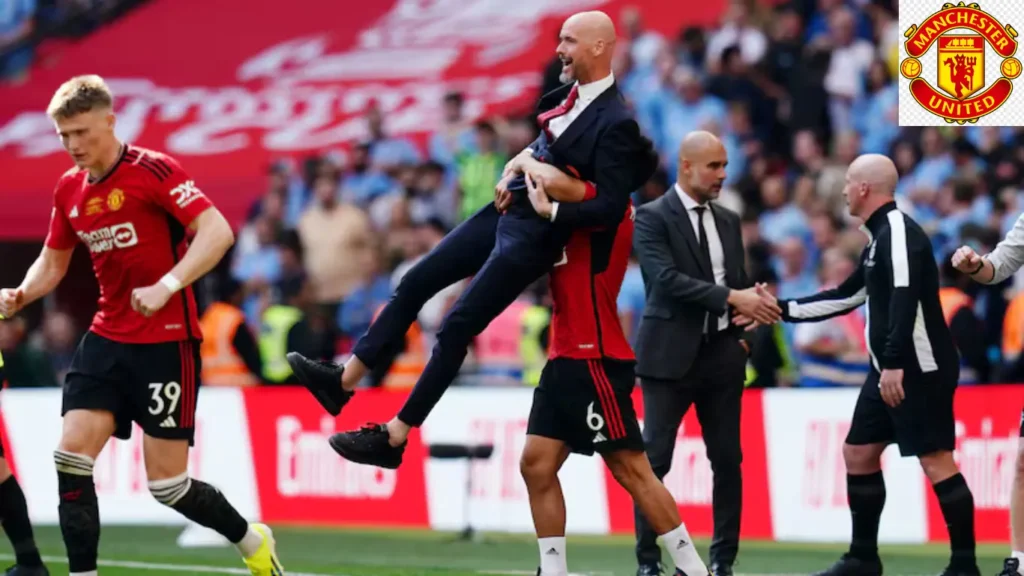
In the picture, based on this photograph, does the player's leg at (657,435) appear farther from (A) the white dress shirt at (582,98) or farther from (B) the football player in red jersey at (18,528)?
(B) the football player in red jersey at (18,528)

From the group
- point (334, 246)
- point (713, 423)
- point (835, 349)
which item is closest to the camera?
point (713, 423)

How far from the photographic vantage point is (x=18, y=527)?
10.2 meters

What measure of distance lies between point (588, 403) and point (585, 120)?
135 cm

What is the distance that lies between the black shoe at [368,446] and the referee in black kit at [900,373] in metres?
2.39

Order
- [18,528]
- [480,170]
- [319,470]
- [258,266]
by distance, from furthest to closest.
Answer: [258,266]
[480,170]
[319,470]
[18,528]

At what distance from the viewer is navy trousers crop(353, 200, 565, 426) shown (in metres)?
8.60

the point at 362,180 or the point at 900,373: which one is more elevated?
the point at 362,180

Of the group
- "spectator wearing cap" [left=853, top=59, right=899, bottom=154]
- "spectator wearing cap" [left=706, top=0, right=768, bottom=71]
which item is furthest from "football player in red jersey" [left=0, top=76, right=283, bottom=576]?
"spectator wearing cap" [left=706, top=0, right=768, bottom=71]

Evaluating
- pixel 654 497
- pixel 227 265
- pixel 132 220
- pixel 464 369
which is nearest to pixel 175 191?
pixel 132 220

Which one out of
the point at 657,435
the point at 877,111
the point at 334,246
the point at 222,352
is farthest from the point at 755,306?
the point at 334,246

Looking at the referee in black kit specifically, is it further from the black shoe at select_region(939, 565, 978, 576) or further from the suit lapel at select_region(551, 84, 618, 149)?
the suit lapel at select_region(551, 84, 618, 149)

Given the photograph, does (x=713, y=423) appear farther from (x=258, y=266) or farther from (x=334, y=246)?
(x=258, y=266)

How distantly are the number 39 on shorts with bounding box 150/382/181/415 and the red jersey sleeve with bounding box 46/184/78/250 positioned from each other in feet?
3.16

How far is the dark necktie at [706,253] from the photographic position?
1057cm
